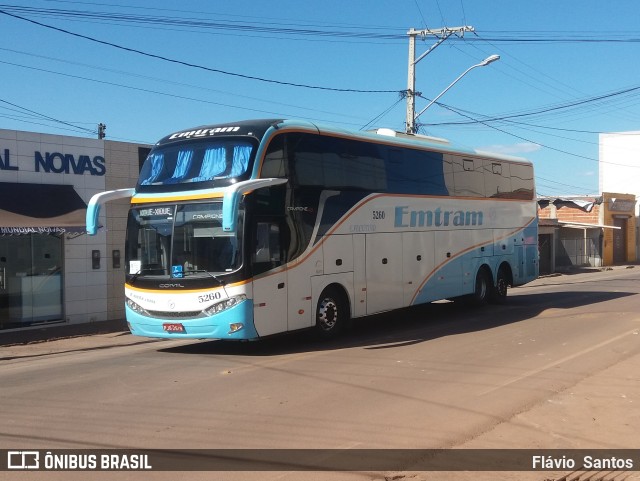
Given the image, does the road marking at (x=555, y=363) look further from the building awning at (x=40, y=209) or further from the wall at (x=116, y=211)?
the wall at (x=116, y=211)

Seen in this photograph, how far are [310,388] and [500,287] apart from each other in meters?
12.0

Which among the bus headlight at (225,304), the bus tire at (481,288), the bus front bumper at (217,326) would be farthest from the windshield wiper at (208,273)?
the bus tire at (481,288)

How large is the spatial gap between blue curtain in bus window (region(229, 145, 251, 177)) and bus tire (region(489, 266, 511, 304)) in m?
10.4

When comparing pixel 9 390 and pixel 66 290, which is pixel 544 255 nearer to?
pixel 66 290

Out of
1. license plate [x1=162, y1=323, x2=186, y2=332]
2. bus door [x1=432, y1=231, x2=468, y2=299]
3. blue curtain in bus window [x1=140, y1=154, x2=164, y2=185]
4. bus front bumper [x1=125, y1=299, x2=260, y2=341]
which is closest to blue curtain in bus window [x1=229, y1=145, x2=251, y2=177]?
blue curtain in bus window [x1=140, y1=154, x2=164, y2=185]

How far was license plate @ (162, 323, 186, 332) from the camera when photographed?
464 inches

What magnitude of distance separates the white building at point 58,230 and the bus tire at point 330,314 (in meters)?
6.52

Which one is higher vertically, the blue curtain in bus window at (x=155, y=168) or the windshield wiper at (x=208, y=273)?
the blue curtain in bus window at (x=155, y=168)

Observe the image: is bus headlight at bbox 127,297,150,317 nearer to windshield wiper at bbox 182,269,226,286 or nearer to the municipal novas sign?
windshield wiper at bbox 182,269,226,286

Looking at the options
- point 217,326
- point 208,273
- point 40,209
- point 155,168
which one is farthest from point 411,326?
point 40,209

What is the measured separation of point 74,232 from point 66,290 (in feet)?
5.93

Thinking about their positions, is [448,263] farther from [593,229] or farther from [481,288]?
[593,229]

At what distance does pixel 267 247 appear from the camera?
11.9 meters

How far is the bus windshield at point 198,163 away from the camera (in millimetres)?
11672
